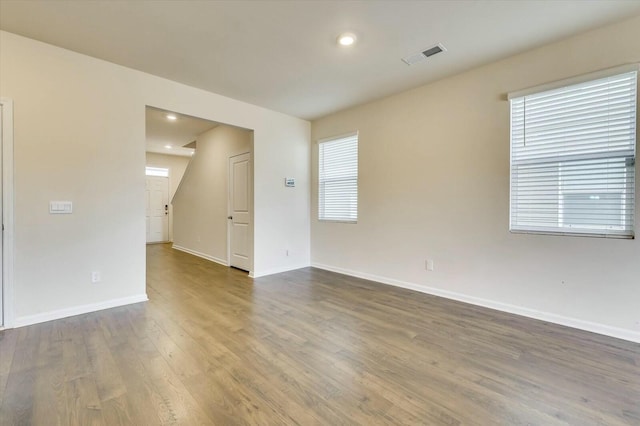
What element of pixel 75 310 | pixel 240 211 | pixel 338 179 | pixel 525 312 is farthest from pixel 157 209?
pixel 525 312

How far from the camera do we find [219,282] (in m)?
4.31

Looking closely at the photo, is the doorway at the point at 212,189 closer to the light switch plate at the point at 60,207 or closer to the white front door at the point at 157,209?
the white front door at the point at 157,209

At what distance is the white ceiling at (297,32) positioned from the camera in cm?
229

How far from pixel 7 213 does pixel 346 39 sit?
11.6 feet

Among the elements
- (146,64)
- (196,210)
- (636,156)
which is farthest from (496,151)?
(196,210)

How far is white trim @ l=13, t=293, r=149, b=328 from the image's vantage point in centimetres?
273

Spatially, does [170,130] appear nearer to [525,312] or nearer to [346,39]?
[346,39]

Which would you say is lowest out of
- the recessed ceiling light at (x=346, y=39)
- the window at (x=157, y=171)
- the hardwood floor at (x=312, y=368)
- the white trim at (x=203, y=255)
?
the hardwood floor at (x=312, y=368)

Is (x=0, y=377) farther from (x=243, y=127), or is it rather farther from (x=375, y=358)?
(x=243, y=127)

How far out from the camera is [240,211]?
5156 mm

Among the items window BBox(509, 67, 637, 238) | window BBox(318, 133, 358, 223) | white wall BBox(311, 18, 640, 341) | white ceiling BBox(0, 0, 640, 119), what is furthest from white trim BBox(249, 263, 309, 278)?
window BBox(509, 67, 637, 238)

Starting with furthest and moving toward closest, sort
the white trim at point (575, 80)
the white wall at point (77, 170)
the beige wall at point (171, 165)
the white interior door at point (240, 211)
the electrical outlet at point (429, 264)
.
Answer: the beige wall at point (171, 165), the white interior door at point (240, 211), the electrical outlet at point (429, 264), the white wall at point (77, 170), the white trim at point (575, 80)

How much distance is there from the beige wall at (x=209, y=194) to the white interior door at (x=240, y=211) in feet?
0.53

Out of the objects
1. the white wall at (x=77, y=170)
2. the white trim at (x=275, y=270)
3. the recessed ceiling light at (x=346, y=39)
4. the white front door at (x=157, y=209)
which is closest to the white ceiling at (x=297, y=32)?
the recessed ceiling light at (x=346, y=39)
